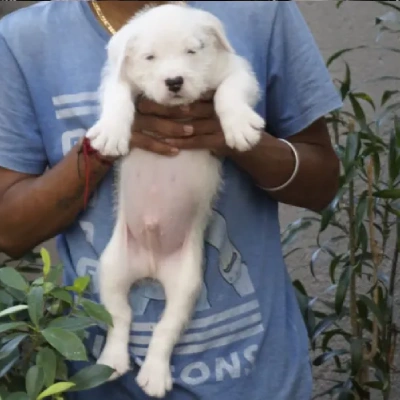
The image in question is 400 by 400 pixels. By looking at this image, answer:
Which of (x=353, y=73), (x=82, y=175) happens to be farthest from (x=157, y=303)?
(x=353, y=73)

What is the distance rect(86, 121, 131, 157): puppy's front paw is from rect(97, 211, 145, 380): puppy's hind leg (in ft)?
0.34

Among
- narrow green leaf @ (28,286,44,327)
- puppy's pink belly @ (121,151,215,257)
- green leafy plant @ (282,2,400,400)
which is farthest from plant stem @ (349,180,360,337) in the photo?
narrow green leaf @ (28,286,44,327)

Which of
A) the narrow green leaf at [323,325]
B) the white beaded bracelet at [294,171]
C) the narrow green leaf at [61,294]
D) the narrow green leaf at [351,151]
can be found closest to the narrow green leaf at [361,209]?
the narrow green leaf at [351,151]

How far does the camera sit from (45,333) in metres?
0.83

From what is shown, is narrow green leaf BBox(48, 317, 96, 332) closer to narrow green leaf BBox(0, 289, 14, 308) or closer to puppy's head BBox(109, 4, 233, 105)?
narrow green leaf BBox(0, 289, 14, 308)

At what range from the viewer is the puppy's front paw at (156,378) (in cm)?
93

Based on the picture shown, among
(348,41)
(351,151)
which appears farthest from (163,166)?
(348,41)

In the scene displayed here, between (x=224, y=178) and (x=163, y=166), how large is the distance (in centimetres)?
8

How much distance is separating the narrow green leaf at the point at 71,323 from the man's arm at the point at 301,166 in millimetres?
250

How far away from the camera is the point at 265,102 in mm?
985

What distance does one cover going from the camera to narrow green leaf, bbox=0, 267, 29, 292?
0.88m

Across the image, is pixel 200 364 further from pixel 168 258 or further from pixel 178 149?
→ pixel 178 149

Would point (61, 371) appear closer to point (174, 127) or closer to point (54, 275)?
point (54, 275)

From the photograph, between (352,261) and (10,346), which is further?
(352,261)
